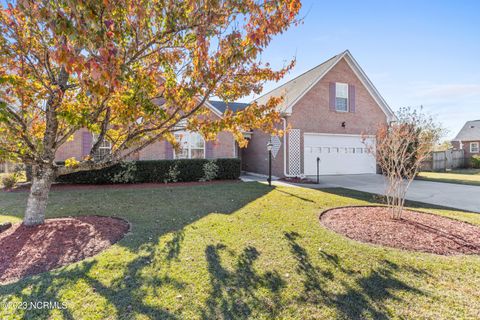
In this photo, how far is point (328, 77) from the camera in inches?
559

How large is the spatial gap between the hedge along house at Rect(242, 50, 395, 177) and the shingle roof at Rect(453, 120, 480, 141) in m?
21.3

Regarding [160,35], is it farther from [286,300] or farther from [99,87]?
[286,300]

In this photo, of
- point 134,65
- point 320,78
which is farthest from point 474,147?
point 134,65

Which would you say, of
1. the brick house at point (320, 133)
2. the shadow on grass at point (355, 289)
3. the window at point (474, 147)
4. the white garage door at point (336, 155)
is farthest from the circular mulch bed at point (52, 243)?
the window at point (474, 147)

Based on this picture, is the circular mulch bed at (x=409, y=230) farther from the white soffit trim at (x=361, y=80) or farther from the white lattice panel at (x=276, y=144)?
the white soffit trim at (x=361, y=80)

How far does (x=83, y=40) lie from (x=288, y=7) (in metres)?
2.78

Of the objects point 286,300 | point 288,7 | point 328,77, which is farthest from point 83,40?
point 328,77

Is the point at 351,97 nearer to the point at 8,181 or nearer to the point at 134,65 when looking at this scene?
the point at 134,65

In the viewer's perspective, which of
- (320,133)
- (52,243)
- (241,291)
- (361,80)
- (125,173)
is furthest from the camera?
(361,80)

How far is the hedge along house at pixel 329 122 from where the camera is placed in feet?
44.1

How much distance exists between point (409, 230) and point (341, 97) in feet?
38.3

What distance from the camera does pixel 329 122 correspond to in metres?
14.3

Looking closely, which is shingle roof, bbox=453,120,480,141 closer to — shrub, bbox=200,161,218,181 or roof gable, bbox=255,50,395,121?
roof gable, bbox=255,50,395,121

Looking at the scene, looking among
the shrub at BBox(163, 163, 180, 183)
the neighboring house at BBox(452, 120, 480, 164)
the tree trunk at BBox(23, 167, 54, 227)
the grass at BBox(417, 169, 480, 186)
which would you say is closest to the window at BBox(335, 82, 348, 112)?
the grass at BBox(417, 169, 480, 186)
